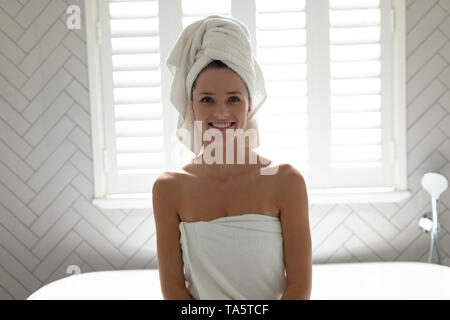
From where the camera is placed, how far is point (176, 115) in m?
1.97

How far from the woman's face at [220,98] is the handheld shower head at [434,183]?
1.15 m

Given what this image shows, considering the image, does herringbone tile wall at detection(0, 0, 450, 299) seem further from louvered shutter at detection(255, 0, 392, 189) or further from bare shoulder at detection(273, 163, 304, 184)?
bare shoulder at detection(273, 163, 304, 184)

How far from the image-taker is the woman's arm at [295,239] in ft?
3.57

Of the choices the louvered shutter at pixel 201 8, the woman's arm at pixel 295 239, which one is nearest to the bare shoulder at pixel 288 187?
the woman's arm at pixel 295 239

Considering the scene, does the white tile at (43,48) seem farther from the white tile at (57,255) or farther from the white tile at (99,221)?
the white tile at (57,255)

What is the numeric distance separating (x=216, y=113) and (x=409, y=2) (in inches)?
52.0

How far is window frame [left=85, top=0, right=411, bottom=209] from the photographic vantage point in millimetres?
1932

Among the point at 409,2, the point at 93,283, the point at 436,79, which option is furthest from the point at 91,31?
the point at 436,79
